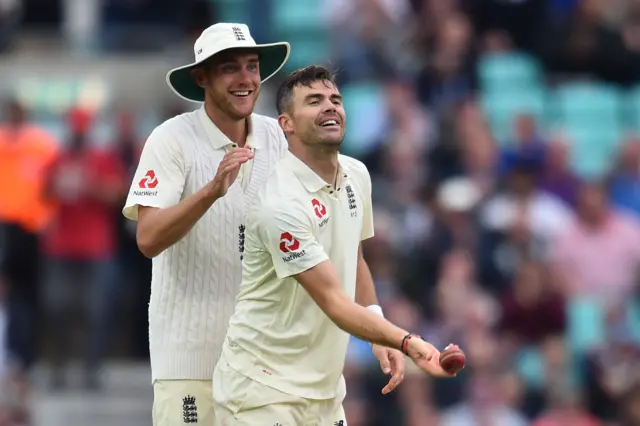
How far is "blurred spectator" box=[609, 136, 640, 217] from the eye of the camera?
13.6 meters

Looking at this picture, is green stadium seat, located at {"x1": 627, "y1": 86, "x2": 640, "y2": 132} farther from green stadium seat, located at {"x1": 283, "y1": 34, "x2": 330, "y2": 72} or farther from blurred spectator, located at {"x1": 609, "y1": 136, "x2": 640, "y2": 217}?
green stadium seat, located at {"x1": 283, "y1": 34, "x2": 330, "y2": 72}

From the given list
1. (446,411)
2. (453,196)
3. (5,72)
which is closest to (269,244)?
(446,411)

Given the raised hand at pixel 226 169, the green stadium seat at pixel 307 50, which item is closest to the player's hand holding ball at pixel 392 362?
the raised hand at pixel 226 169

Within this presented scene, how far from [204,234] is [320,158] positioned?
732 millimetres

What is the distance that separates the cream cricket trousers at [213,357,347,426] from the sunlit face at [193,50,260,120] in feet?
3.72

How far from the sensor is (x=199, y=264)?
7.06 metres

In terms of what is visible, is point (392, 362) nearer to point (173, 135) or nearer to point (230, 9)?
point (173, 135)

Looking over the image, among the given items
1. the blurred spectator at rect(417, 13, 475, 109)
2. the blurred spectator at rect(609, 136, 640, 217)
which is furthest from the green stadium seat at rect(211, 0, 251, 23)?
the blurred spectator at rect(609, 136, 640, 217)

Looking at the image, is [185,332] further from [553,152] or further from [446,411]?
[553,152]

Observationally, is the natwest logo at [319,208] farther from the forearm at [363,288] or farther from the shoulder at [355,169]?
the forearm at [363,288]

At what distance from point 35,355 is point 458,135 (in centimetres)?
398

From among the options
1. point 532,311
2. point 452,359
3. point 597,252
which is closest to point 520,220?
point 597,252

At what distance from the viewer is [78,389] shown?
12711mm

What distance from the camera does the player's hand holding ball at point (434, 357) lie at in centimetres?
577
